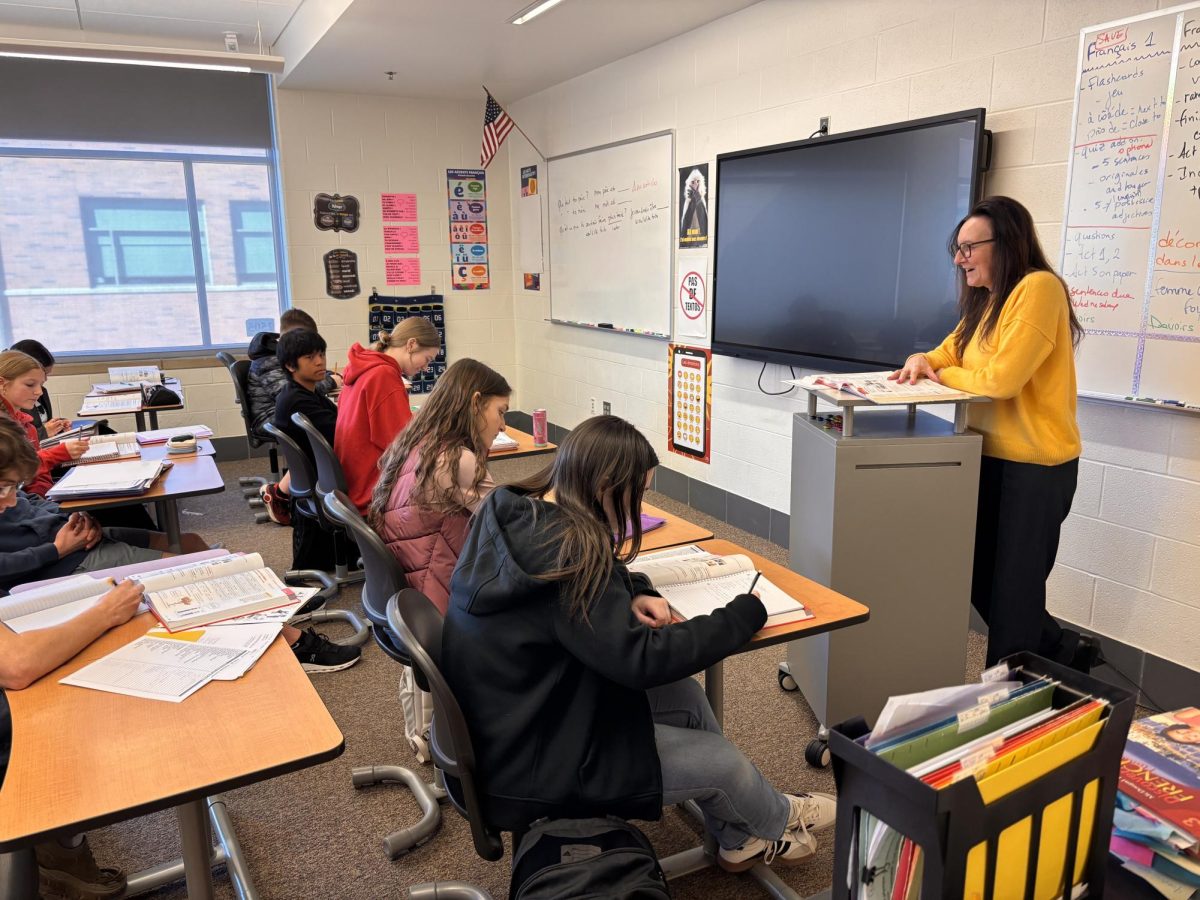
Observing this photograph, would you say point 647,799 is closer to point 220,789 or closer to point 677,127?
point 220,789

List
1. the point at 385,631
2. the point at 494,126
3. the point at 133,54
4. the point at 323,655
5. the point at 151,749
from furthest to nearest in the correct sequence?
the point at 494,126, the point at 133,54, the point at 323,655, the point at 385,631, the point at 151,749

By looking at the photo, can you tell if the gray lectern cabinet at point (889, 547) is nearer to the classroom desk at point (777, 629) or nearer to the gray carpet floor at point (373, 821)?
the gray carpet floor at point (373, 821)

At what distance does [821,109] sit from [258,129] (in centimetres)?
432

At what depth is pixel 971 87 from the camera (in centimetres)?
306

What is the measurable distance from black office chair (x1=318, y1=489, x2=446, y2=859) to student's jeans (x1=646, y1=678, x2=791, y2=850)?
0.60 meters

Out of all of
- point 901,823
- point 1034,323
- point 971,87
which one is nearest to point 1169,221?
point 1034,323

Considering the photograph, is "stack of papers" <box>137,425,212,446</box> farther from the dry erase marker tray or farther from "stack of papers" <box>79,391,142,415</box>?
the dry erase marker tray

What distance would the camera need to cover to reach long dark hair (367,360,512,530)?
2238mm

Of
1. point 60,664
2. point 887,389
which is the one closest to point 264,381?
point 60,664

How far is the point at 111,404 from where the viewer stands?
4.64 metres

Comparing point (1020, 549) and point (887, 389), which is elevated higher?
point (887, 389)

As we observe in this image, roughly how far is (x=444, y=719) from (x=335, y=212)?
557 cm

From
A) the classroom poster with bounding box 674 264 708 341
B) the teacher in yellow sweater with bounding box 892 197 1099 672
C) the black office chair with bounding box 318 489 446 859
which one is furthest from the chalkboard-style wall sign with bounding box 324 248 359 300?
the teacher in yellow sweater with bounding box 892 197 1099 672

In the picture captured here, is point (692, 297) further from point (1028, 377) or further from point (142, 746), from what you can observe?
point (142, 746)
